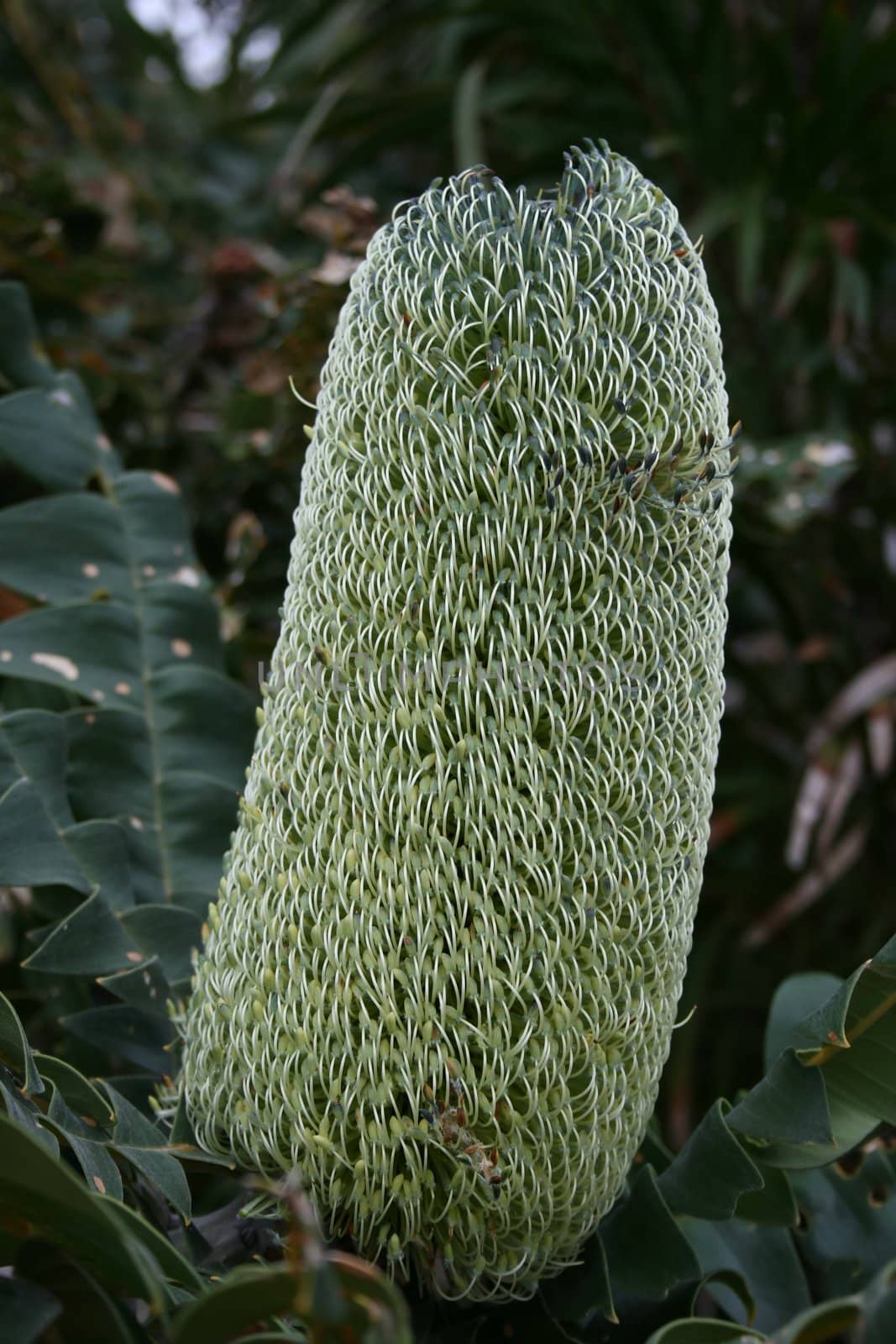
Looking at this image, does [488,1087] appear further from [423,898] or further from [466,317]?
[466,317]

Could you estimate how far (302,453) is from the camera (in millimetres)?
1787

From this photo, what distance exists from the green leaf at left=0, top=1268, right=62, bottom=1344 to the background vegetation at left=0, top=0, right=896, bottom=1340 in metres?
0.12

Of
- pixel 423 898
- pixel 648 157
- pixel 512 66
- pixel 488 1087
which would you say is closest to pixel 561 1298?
pixel 488 1087

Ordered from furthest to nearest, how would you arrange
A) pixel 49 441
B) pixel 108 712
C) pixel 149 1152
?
pixel 49 441 → pixel 108 712 → pixel 149 1152

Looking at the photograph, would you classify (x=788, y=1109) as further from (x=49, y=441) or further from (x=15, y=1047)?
(x=49, y=441)

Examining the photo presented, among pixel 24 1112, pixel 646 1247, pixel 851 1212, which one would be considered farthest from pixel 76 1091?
pixel 851 1212

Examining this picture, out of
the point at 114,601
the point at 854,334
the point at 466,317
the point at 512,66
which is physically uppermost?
the point at 512,66

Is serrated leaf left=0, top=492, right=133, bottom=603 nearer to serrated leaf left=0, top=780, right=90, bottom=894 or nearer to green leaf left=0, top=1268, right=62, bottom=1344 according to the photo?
serrated leaf left=0, top=780, right=90, bottom=894

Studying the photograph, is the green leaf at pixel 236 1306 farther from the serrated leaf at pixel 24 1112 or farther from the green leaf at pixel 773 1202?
the green leaf at pixel 773 1202

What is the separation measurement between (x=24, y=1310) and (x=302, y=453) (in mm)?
1283

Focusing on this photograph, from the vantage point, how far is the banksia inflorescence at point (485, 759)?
2.68ft

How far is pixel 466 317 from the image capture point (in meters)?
0.86

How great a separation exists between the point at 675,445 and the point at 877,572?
5.26 feet

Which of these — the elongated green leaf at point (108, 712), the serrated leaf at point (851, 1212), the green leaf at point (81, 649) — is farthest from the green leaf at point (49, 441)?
the serrated leaf at point (851, 1212)
